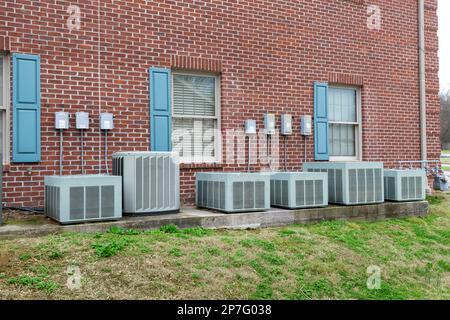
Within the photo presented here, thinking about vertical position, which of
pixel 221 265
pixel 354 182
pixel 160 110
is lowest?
pixel 221 265

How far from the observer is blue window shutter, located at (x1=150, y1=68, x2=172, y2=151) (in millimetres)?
7145

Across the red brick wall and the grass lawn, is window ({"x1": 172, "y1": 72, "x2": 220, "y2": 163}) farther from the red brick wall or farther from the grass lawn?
the grass lawn

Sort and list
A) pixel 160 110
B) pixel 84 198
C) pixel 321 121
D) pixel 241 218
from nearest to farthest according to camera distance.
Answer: pixel 84 198 → pixel 241 218 → pixel 160 110 → pixel 321 121

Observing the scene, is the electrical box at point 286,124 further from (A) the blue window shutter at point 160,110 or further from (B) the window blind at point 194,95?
(A) the blue window shutter at point 160,110

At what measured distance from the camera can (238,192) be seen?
6.25m

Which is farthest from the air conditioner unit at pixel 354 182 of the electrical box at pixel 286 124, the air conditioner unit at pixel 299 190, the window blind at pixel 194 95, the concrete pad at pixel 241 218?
the window blind at pixel 194 95

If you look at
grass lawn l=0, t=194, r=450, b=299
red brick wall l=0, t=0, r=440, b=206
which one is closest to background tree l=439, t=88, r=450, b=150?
red brick wall l=0, t=0, r=440, b=206

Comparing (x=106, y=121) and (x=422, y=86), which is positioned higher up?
(x=422, y=86)

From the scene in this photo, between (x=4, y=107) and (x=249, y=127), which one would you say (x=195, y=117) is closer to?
(x=249, y=127)

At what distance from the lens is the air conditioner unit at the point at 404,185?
766cm

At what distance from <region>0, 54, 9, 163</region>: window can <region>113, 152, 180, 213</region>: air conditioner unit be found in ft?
5.26

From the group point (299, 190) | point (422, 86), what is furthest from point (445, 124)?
point (299, 190)

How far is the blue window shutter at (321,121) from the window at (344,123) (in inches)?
13.7

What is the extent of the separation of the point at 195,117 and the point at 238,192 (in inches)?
78.4
